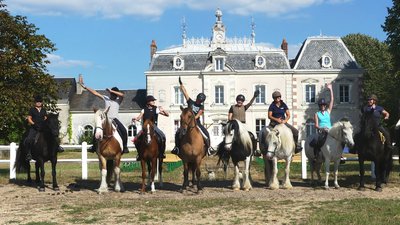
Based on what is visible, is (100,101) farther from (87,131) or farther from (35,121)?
(35,121)

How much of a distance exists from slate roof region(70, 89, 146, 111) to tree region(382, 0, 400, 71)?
27.1m

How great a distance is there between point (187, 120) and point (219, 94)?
117 ft

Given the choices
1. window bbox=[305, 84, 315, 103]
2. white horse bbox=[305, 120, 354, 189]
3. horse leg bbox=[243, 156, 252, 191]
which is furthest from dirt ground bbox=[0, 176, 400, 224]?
window bbox=[305, 84, 315, 103]

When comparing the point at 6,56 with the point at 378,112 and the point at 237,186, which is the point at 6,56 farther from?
the point at 378,112

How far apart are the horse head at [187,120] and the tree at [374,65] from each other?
33918 mm

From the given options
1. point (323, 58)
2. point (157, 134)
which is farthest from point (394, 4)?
point (157, 134)

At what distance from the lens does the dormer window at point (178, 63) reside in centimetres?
4794

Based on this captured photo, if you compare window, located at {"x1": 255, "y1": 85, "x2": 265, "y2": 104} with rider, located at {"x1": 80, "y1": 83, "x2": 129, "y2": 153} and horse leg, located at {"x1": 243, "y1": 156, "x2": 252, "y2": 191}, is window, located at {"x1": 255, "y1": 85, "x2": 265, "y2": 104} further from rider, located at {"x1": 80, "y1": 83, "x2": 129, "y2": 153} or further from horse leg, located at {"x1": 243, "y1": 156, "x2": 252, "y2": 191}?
rider, located at {"x1": 80, "y1": 83, "x2": 129, "y2": 153}

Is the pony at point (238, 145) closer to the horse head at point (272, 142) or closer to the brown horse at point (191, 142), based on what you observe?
the horse head at point (272, 142)

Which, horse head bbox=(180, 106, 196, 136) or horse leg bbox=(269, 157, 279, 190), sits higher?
horse head bbox=(180, 106, 196, 136)

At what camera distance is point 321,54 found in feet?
158

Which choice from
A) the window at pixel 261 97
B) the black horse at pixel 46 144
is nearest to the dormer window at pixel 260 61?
the window at pixel 261 97

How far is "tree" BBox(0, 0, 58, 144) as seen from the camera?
2211 centimetres

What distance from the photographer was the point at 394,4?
1153 inches
